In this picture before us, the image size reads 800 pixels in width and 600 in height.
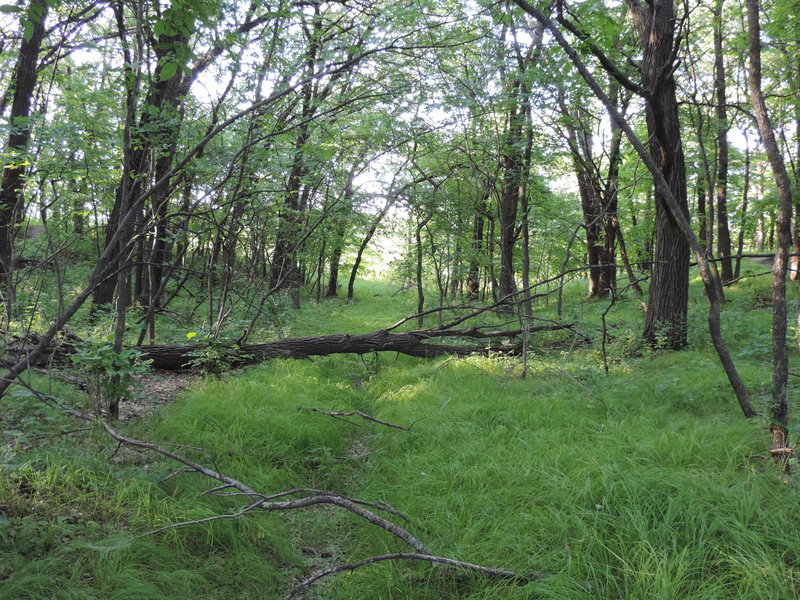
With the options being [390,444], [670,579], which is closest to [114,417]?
[390,444]

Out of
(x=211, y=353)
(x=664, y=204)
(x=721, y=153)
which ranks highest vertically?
(x=721, y=153)

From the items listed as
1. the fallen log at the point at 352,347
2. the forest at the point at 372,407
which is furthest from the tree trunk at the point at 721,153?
the fallen log at the point at 352,347

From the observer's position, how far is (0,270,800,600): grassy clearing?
86.7 inches

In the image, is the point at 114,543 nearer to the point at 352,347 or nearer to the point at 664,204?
the point at 352,347

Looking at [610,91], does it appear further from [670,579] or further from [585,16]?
[670,579]

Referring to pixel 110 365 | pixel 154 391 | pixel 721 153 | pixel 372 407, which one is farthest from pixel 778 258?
pixel 721 153

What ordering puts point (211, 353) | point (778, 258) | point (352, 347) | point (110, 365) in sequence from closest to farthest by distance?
point (778, 258)
point (110, 365)
point (211, 353)
point (352, 347)

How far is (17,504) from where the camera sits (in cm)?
249

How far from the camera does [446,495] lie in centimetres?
323

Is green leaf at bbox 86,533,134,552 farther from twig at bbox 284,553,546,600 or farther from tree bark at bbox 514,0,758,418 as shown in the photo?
tree bark at bbox 514,0,758,418

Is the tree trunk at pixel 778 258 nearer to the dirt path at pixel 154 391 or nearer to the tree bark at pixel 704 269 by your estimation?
the tree bark at pixel 704 269

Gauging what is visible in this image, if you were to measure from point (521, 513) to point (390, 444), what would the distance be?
1.75 metres

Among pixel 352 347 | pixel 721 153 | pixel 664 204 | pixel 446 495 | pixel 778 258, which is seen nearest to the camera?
pixel 778 258

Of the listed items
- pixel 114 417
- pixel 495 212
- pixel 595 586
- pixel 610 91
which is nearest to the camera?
pixel 595 586
